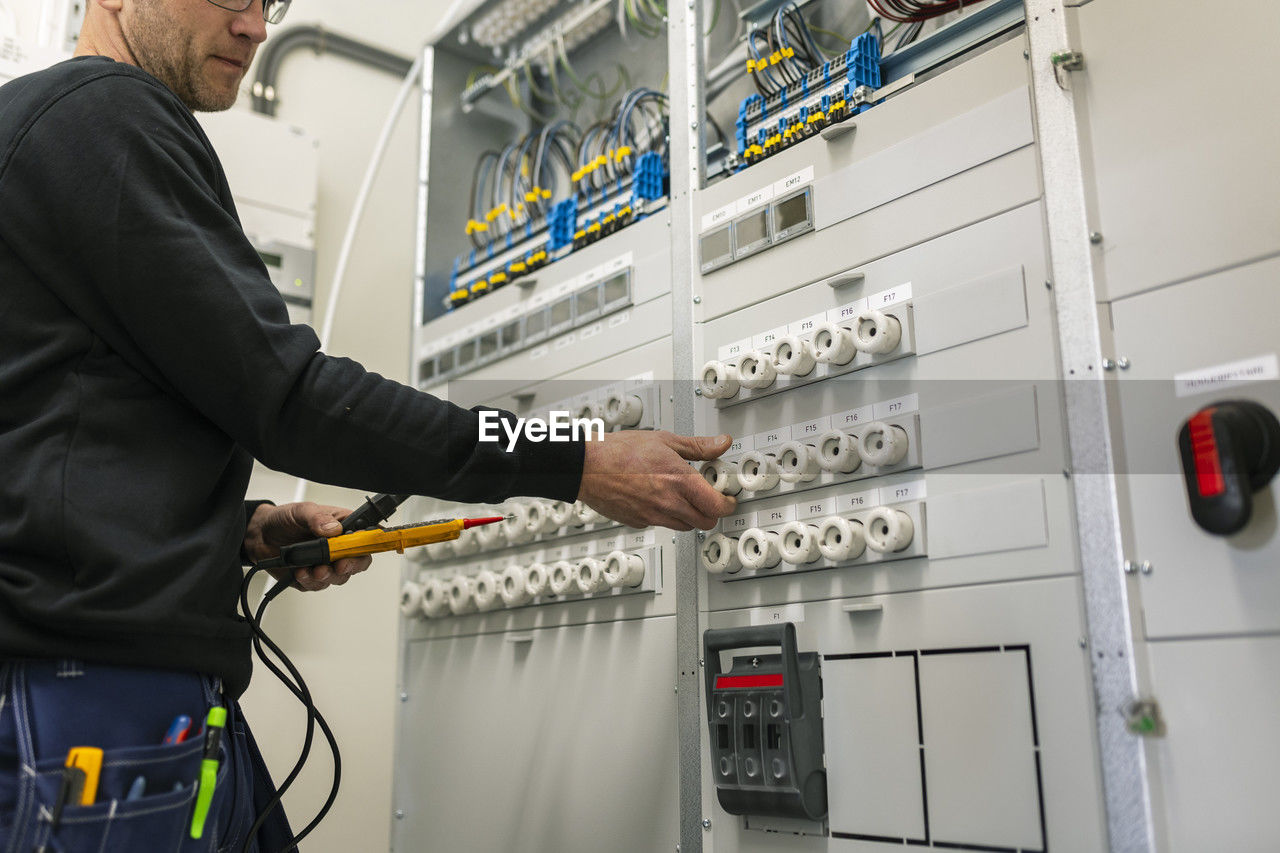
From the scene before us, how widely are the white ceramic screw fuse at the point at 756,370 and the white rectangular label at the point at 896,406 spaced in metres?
0.17

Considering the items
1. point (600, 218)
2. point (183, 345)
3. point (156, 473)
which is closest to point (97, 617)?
point (156, 473)

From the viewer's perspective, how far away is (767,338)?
1.65 metres

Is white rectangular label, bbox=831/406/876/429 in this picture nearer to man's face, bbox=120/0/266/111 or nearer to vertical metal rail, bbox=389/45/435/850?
man's face, bbox=120/0/266/111

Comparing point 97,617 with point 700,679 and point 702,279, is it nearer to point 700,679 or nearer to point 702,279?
point 700,679

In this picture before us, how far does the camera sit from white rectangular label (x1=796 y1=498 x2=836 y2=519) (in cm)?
151

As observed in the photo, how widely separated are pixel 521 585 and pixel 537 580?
1.7 inches

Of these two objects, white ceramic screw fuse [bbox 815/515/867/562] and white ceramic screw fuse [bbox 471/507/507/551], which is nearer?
white ceramic screw fuse [bbox 815/515/867/562]

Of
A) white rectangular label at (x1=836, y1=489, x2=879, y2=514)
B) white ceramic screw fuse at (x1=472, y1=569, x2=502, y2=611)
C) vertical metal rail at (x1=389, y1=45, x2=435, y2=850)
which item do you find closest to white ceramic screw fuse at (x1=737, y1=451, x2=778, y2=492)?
white rectangular label at (x1=836, y1=489, x2=879, y2=514)

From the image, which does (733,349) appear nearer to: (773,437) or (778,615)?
(773,437)

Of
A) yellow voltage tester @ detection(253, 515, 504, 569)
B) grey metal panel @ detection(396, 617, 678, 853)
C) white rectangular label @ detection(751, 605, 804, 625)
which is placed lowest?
grey metal panel @ detection(396, 617, 678, 853)

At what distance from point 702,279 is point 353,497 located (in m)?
1.16

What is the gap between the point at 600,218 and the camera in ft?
6.88

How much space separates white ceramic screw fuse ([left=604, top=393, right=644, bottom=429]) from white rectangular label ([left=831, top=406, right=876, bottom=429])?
1.37ft

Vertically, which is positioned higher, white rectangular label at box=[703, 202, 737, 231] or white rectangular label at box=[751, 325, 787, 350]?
white rectangular label at box=[703, 202, 737, 231]
